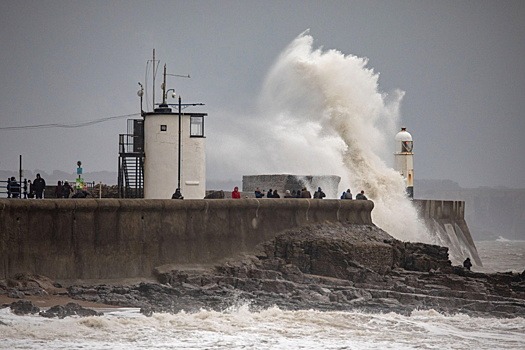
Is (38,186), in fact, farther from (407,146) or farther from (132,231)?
(407,146)

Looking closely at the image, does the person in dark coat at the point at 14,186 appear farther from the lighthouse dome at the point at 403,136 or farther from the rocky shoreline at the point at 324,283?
the lighthouse dome at the point at 403,136

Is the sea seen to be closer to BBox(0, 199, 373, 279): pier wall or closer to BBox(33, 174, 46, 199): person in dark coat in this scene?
BBox(0, 199, 373, 279): pier wall

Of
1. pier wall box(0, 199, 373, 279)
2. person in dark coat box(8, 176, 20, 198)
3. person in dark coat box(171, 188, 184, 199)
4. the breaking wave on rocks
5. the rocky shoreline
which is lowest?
the breaking wave on rocks

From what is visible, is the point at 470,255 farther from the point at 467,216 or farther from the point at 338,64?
the point at 467,216

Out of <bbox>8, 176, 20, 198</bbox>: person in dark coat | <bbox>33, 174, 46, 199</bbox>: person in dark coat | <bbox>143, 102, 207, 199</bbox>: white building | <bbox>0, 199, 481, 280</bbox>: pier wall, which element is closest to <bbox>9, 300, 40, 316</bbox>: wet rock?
<bbox>0, 199, 481, 280</bbox>: pier wall

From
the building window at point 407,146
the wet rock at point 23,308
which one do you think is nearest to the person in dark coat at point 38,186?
the wet rock at point 23,308

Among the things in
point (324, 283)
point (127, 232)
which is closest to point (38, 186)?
point (127, 232)

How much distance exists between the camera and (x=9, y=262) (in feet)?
62.3

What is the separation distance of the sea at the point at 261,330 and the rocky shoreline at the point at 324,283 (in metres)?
0.42

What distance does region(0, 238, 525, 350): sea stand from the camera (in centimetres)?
1677

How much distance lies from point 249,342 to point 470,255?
18.2 m

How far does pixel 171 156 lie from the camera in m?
23.4

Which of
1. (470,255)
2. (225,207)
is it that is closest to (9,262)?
(225,207)

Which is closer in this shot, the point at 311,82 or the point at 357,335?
the point at 357,335
